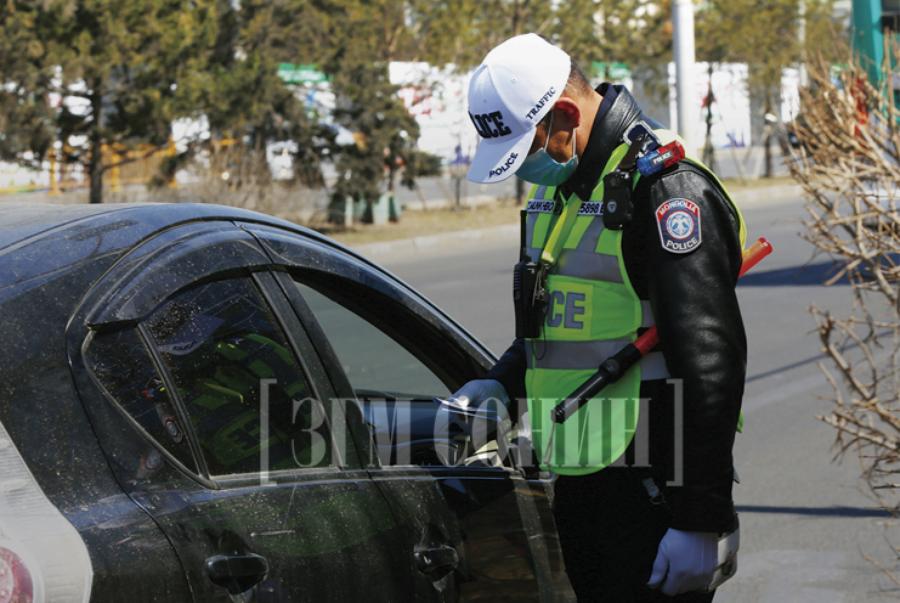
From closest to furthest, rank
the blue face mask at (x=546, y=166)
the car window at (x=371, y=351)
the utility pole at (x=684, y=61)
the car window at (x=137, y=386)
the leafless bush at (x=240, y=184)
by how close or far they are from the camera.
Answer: the car window at (x=137, y=386)
the blue face mask at (x=546, y=166)
the car window at (x=371, y=351)
the utility pole at (x=684, y=61)
the leafless bush at (x=240, y=184)

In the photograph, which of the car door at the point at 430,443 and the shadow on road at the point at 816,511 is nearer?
the car door at the point at 430,443

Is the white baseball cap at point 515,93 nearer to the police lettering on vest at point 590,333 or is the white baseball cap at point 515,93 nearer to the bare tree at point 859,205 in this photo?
the police lettering on vest at point 590,333

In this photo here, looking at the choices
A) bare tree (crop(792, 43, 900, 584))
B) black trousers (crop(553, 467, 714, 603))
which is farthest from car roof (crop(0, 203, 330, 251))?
bare tree (crop(792, 43, 900, 584))

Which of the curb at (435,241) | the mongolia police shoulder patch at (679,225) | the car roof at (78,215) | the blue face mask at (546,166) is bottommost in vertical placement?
the curb at (435,241)

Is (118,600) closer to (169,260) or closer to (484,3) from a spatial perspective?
(169,260)

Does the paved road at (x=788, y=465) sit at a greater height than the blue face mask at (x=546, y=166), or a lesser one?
lesser

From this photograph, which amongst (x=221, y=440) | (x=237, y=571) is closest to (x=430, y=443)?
(x=221, y=440)

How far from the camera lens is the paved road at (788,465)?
5152 millimetres

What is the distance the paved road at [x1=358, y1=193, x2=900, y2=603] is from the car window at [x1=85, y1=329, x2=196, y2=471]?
295 centimetres

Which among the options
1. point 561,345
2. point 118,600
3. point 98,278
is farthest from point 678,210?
point 118,600

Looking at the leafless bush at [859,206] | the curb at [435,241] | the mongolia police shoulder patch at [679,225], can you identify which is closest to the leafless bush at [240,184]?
the curb at [435,241]

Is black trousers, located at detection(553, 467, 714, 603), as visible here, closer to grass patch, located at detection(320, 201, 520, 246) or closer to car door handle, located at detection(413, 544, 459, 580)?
car door handle, located at detection(413, 544, 459, 580)

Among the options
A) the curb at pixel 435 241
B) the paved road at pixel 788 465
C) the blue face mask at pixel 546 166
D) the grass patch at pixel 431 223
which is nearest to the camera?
the blue face mask at pixel 546 166

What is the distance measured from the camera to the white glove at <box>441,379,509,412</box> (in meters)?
2.98
